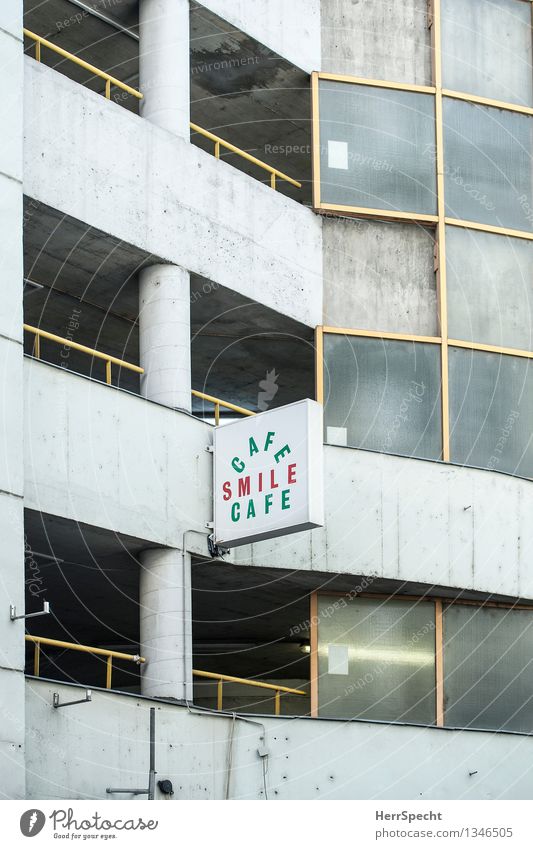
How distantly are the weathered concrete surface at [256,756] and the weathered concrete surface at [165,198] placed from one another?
7018 mm

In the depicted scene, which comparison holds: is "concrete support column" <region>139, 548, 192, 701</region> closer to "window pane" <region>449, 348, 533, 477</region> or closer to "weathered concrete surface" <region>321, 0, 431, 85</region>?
"window pane" <region>449, 348, 533, 477</region>

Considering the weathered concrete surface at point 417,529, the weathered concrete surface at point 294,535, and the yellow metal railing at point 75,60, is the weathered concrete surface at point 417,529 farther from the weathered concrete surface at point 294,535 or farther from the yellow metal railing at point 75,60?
the yellow metal railing at point 75,60

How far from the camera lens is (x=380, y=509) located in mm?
26609

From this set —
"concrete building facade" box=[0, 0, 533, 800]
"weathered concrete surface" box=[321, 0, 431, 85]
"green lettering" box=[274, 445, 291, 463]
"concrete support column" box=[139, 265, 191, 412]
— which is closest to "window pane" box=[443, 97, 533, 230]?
"concrete building facade" box=[0, 0, 533, 800]

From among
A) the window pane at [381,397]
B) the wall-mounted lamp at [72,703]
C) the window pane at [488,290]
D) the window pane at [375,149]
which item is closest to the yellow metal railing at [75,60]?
the window pane at [375,149]

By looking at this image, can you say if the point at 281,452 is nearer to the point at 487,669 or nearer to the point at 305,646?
the point at 487,669

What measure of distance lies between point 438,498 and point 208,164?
21.5 ft

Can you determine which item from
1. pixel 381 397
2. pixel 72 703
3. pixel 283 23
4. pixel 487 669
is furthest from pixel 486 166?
pixel 72 703

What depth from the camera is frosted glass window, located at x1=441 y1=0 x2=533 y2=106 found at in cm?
3011

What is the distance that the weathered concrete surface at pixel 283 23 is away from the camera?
27.9 metres

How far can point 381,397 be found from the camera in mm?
27953

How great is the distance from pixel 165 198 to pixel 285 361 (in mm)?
6705

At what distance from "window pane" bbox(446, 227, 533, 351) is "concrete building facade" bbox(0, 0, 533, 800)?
5 centimetres
